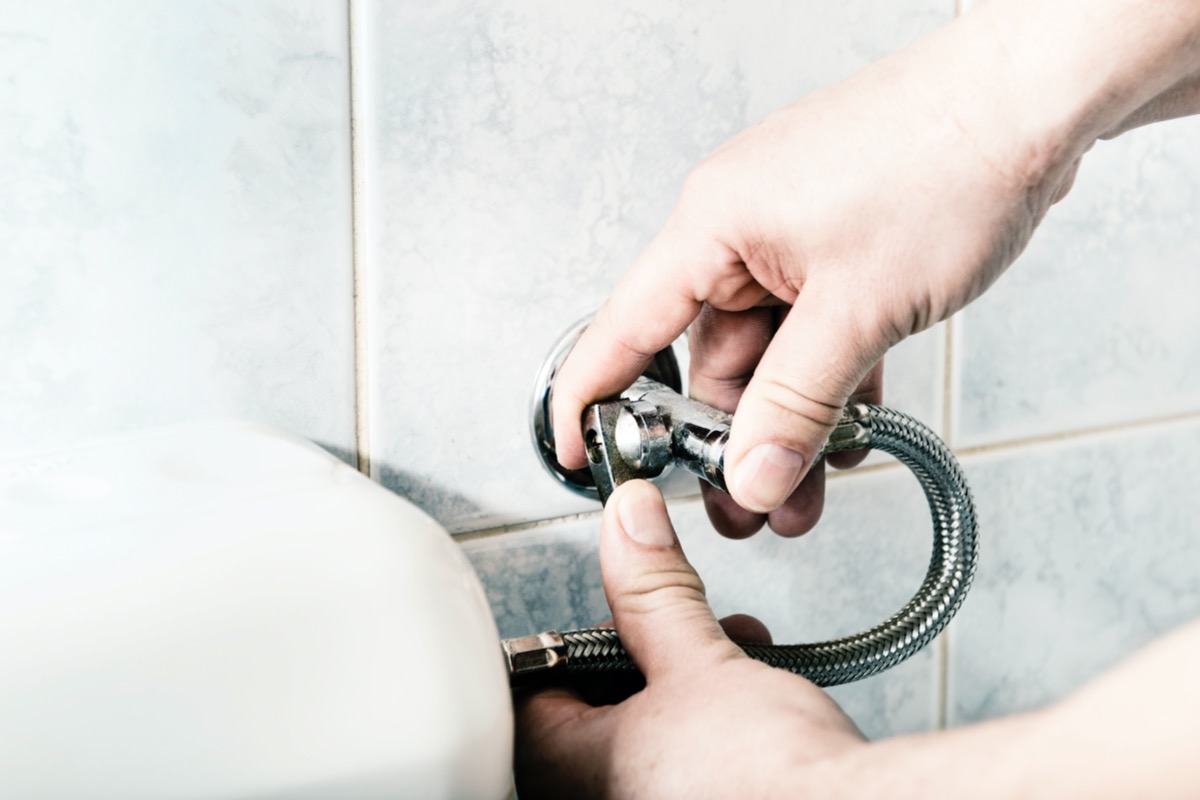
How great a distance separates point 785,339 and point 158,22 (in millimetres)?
165

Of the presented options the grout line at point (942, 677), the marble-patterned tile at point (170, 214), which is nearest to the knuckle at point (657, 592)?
the marble-patterned tile at point (170, 214)

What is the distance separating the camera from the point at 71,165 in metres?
0.22

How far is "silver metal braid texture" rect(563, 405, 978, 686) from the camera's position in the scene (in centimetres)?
21

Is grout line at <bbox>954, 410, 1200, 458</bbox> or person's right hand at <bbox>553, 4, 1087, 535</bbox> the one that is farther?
grout line at <bbox>954, 410, 1200, 458</bbox>

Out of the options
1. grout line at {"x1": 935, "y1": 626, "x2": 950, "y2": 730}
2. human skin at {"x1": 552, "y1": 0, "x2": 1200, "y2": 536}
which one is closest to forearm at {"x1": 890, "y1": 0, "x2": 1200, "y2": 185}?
human skin at {"x1": 552, "y1": 0, "x2": 1200, "y2": 536}

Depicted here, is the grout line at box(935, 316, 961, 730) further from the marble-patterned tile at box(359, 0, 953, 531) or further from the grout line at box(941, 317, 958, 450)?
the marble-patterned tile at box(359, 0, 953, 531)

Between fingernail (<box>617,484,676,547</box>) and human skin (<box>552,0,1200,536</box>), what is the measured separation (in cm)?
2

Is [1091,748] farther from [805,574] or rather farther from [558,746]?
[805,574]

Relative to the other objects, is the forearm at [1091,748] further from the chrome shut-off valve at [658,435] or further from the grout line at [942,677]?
the grout line at [942,677]

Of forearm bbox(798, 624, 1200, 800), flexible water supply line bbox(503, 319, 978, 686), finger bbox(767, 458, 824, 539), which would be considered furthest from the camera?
finger bbox(767, 458, 824, 539)

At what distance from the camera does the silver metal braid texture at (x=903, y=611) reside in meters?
0.21

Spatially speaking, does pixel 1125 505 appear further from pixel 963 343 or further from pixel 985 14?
pixel 985 14

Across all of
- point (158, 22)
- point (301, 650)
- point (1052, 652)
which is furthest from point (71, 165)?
point (1052, 652)

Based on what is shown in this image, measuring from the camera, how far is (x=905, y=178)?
0.22 m
